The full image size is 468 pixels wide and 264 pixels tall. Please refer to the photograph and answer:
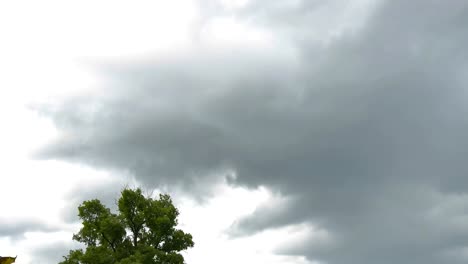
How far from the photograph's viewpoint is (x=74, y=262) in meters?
41.6

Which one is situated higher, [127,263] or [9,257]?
[127,263]

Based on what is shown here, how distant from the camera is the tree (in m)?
41.6

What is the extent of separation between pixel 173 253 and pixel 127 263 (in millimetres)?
4858

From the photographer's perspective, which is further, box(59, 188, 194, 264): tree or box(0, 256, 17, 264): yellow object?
box(59, 188, 194, 264): tree

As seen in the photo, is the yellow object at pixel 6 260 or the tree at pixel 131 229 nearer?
the yellow object at pixel 6 260

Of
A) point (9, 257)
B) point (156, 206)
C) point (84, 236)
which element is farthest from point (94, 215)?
point (9, 257)

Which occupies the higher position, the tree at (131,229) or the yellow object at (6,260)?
the tree at (131,229)

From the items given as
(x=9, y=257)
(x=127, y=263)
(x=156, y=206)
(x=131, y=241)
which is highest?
(x=156, y=206)

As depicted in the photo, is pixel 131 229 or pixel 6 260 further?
pixel 131 229

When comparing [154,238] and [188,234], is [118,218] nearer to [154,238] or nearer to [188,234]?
[154,238]

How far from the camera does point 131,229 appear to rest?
141 feet

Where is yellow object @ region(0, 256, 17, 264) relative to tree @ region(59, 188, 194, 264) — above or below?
below

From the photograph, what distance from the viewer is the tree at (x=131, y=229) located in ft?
136

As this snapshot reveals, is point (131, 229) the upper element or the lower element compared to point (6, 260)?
upper
